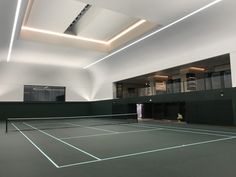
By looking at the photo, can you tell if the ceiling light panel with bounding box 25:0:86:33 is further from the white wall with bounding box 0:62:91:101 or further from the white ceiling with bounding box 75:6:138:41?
the white wall with bounding box 0:62:91:101

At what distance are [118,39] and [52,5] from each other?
7283 millimetres

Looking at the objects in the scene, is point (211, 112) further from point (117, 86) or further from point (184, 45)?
point (117, 86)

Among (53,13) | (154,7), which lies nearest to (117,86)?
(53,13)

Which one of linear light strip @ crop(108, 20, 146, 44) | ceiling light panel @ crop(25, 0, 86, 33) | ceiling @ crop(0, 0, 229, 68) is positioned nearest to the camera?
ceiling @ crop(0, 0, 229, 68)

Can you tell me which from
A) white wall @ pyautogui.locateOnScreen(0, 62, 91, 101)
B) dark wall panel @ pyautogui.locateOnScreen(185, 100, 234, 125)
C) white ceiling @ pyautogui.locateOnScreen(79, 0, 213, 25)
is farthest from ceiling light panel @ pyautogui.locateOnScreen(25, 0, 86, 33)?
dark wall panel @ pyautogui.locateOnScreen(185, 100, 234, 125)

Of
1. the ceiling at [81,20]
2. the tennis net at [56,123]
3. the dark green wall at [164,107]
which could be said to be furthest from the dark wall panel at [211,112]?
the ceiling at [81,20]

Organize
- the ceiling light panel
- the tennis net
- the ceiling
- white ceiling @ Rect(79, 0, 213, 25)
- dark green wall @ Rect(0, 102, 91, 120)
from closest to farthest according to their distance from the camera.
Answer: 1. white ceiling @ Rect(79, 0, 213, 25)
2. the ceiling
3. the ceiling light panel
4. the tennis net
5. dark green wall @ Rect(0, 102, 91, 120)

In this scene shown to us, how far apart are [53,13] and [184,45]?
31.7 feet

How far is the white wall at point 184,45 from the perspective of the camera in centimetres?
1241

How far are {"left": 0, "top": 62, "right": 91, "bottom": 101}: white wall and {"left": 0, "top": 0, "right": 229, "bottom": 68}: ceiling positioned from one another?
1.65m

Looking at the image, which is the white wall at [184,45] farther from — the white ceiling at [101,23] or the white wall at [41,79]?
the white wall at [41,79]

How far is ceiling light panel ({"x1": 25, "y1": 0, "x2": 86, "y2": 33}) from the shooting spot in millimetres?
13324

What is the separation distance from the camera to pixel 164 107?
76.4 feet

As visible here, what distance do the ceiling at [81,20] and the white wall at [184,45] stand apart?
1.09 metres
